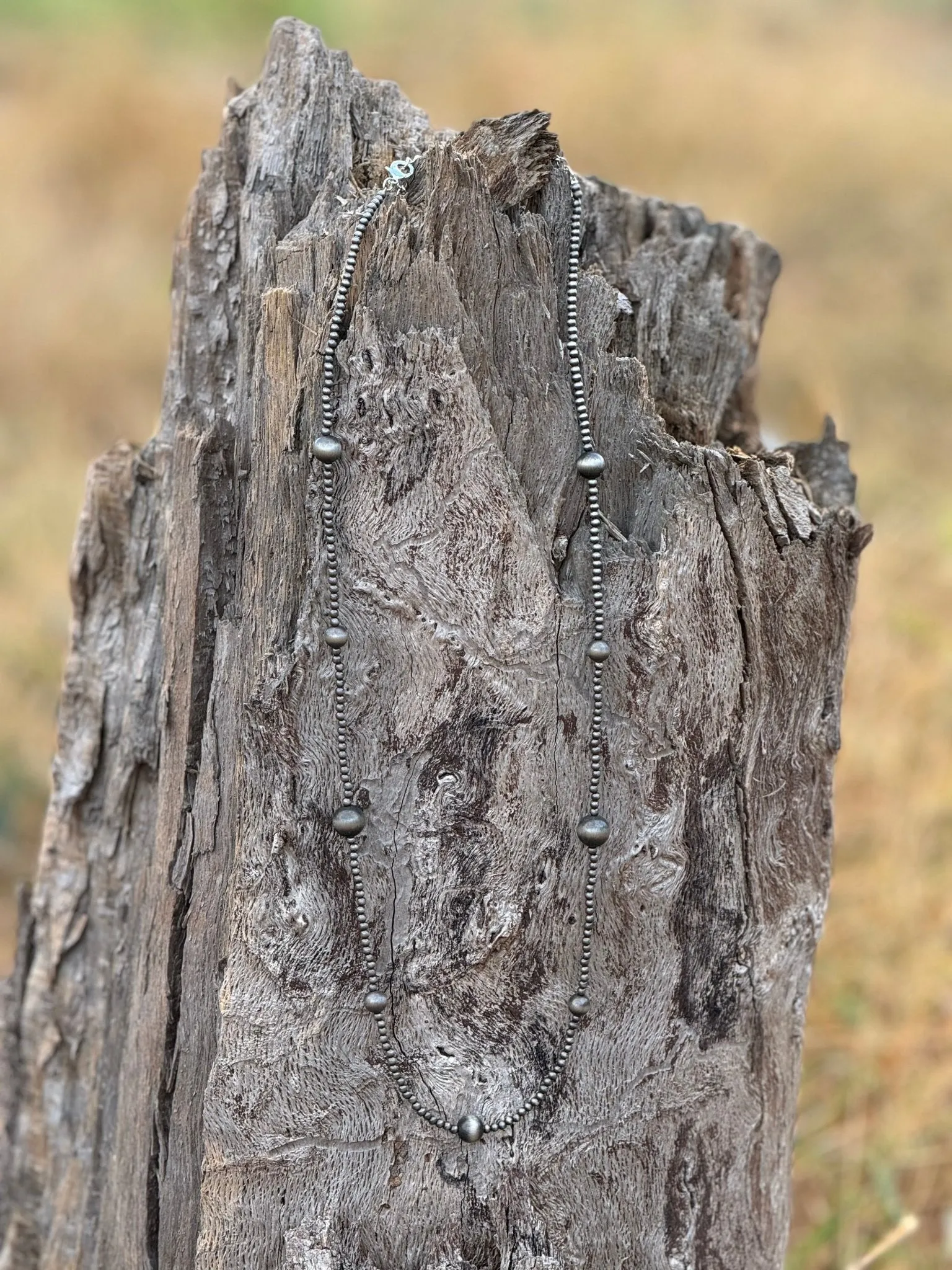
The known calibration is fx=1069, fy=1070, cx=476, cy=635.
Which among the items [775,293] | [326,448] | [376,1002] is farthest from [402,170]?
[775,293]

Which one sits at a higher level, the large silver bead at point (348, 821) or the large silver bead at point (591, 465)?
the large silver bead at point (591, 465)

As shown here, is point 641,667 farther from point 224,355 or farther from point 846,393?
point 846,393

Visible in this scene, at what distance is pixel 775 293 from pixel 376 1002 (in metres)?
4.89

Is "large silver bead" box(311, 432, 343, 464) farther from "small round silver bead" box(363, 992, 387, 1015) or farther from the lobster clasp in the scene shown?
"small round silver bead" box(363, 992, 387, 1015)

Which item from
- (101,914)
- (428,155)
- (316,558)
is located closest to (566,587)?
(316,558)

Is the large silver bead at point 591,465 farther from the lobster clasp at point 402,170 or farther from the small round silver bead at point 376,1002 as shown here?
the small round silver bead at point 376,1002

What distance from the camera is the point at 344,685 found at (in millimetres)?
1017

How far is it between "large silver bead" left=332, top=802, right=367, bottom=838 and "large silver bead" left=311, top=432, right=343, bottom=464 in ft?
1.07

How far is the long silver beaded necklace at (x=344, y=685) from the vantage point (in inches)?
39.3

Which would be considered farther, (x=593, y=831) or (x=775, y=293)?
(x=775, y=293)

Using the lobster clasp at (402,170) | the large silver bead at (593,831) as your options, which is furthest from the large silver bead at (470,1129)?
the lobster clasp at (402,170)

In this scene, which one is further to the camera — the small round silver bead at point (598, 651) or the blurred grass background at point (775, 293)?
the blurred grass background at point (775, 293)

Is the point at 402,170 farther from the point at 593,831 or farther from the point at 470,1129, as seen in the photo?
the point at 470,1129

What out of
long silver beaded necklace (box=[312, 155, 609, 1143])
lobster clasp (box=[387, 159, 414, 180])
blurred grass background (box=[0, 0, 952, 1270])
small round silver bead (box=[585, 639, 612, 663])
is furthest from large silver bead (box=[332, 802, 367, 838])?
blurred grass background (box=[0, 0, 952, 1270])
